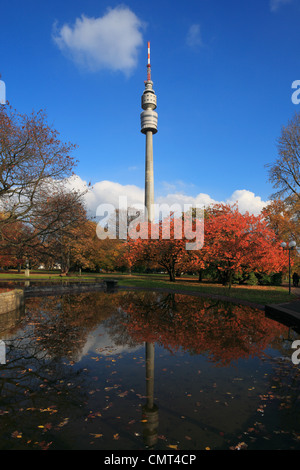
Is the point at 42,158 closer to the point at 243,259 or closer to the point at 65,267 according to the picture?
the point at 243,259

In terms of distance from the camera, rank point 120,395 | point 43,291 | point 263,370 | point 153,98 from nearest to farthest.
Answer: point 120,395 → point 263,370 → point 43,291 → point 153,98

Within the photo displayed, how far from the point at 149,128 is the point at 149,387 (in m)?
100

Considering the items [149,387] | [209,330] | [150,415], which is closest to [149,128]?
[209,330]

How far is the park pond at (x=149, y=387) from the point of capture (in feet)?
13.0

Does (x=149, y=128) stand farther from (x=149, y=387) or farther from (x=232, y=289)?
(x=149, y=387)

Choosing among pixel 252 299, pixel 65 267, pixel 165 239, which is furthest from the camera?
pixel 65 267

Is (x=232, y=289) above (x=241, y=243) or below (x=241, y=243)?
below

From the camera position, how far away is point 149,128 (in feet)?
318

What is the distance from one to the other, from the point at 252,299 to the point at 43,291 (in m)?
17.1

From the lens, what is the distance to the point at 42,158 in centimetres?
1526

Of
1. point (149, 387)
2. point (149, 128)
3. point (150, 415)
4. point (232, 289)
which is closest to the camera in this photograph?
point (150, 415)

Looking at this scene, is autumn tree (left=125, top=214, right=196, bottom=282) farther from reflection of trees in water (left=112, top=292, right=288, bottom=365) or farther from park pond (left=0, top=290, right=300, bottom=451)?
park pond (left=0, top=290, right=300, bottom=451)

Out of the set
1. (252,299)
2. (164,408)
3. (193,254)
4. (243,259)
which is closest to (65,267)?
(193,254)

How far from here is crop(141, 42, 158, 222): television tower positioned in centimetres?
9406
